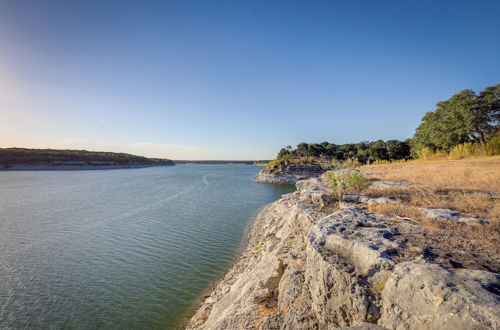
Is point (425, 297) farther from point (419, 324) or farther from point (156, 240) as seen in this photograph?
point (156, 240)

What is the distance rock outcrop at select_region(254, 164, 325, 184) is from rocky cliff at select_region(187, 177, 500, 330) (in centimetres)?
5040

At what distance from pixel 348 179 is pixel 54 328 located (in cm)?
1327

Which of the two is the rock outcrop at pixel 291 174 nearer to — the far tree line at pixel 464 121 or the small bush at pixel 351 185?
the far tree line at pixel 464 121

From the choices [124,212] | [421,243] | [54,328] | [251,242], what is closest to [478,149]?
[251,242]

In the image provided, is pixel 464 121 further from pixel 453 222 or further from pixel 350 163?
pixel 453 222

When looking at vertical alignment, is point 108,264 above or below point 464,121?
below

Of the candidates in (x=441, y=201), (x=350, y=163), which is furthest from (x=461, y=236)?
(x=350, y=163)

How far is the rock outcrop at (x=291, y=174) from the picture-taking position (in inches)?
2275

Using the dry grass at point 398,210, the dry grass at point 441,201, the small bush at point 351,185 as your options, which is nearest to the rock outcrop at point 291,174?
the small bush at point 351,185

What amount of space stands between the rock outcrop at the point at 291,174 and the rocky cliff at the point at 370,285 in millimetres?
50402

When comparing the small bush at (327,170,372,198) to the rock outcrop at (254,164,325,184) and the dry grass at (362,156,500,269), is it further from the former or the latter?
the rock outcrop at (254,164,325,184)

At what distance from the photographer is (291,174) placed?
6025 cm

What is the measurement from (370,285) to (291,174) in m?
57.2

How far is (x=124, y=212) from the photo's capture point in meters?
23.7
